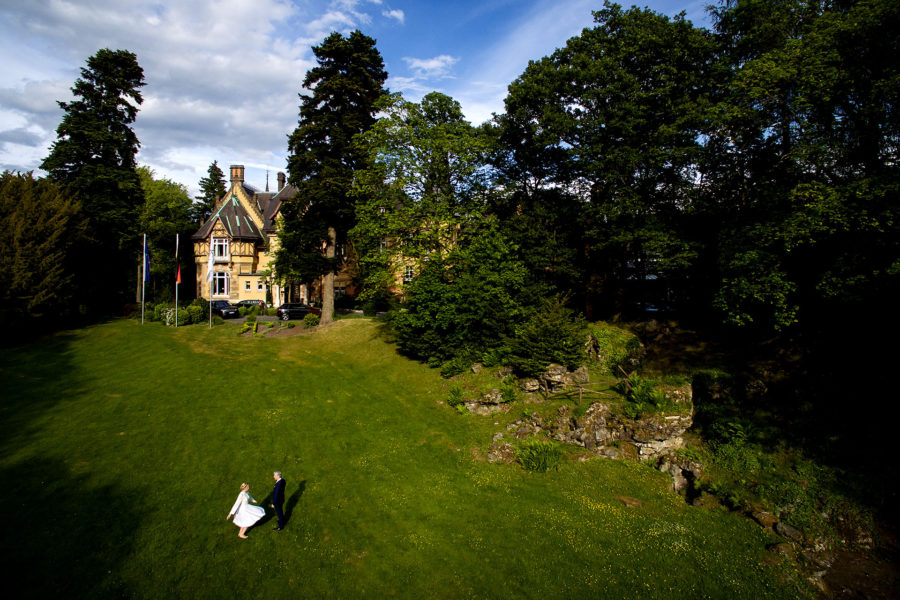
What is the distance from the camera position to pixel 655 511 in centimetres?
1447

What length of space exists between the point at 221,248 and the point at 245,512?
49.2 meters

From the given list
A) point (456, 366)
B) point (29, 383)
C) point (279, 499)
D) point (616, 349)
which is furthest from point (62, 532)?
point (616, 349)

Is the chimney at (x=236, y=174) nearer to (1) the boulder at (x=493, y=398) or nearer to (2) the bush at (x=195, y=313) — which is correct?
(2) the bush at (x=195, y=313)

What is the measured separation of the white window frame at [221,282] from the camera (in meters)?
53.6

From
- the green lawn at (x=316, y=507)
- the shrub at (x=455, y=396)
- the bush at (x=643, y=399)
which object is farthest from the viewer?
the shrub at (x=455, y=396)

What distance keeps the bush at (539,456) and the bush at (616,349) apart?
290 inches

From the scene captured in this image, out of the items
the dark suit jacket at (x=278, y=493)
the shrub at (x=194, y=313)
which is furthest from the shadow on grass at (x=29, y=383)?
the dark suit jacket at (x=278, y=493)

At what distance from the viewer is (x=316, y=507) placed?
1448cm

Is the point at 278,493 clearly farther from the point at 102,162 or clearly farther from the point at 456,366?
the point at 102,162

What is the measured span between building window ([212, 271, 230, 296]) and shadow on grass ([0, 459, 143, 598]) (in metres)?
41.6

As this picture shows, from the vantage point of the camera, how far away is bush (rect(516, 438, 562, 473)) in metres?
17.2

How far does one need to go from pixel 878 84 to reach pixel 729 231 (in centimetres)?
763

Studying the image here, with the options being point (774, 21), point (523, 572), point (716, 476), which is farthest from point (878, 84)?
point (523, 572)

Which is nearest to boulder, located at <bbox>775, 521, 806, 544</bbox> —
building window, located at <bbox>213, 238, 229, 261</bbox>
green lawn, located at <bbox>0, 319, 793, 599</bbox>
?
green lawn, located at <bbox>0, 319, 793, 599</bbox>
